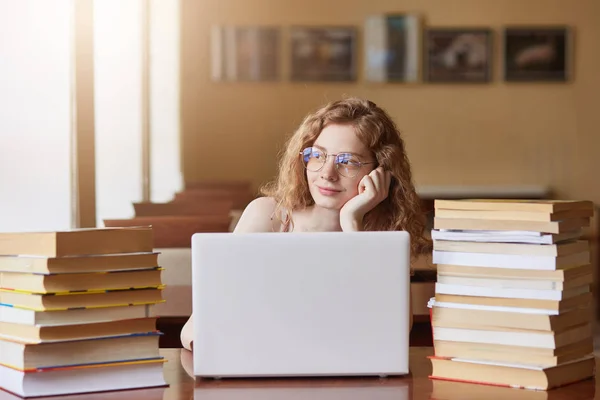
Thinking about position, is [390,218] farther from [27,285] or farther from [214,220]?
[214,220]

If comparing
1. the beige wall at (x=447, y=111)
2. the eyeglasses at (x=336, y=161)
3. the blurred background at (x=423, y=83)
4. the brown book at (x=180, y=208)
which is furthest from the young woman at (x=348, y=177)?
the beige wall at (x=447, y=111)

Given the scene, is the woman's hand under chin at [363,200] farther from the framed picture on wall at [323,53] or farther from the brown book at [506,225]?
the framed picture on wall at [323,53]

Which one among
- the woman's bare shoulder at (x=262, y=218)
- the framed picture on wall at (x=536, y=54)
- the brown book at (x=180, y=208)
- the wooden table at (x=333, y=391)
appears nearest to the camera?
the wooden table at (x=333, y=391)

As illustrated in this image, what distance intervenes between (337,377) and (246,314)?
0.17 metres

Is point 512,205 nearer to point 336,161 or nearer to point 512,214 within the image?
point 512,214

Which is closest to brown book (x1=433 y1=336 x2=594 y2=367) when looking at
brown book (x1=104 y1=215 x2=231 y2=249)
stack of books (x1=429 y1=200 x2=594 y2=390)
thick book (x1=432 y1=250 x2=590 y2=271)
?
stack of books (x1=429 y1=200 x2=594 y2=390)

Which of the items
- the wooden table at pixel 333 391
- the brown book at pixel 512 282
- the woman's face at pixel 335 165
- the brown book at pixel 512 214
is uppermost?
the woman's face at pixel 335 165

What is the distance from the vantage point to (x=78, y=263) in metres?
1.34

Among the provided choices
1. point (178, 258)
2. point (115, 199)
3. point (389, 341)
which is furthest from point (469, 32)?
point (389, 341)

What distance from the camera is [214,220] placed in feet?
10.5

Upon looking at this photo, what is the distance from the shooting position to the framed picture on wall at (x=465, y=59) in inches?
Result: 341

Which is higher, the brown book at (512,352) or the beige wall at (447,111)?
the beige wall at (447,111)

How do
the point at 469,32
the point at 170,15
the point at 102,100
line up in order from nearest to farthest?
the point at 102,100 < the point at 170,15 < the point at 469,32

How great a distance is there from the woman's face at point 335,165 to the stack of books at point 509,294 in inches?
16.0
